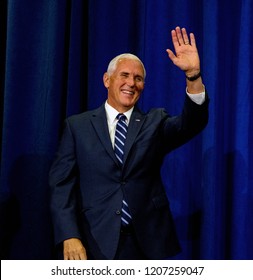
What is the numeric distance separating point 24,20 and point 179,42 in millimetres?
773

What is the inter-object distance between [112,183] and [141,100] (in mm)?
737

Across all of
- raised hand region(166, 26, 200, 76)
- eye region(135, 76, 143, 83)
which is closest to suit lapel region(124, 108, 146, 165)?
eye region(135, 76, 143, 83)

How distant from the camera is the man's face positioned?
169cm

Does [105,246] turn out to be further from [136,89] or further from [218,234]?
[218,234]

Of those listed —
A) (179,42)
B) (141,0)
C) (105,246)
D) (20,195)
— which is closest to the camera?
(105,246)

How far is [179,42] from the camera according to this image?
164 cm

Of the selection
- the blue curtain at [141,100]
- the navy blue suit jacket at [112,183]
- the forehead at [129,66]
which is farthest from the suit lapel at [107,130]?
the blue curtain at [141,100]

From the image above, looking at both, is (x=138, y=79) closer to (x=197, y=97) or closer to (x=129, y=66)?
(x=129, y=66)

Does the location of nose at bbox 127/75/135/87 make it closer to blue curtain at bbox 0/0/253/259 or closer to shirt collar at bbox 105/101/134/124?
shirt collar at bbox 105/101/134/124

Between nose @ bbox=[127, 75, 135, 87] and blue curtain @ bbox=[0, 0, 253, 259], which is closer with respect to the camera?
nose @ bbox=[127, 75, 135, 87]

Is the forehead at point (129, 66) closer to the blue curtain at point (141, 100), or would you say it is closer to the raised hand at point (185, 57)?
the raised hand at point (185, 57)

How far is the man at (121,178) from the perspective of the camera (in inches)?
60.6

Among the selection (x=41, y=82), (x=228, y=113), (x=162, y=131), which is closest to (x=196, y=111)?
Answer: (x=162, y=131)

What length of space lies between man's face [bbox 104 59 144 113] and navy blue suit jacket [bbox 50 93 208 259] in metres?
0.06
